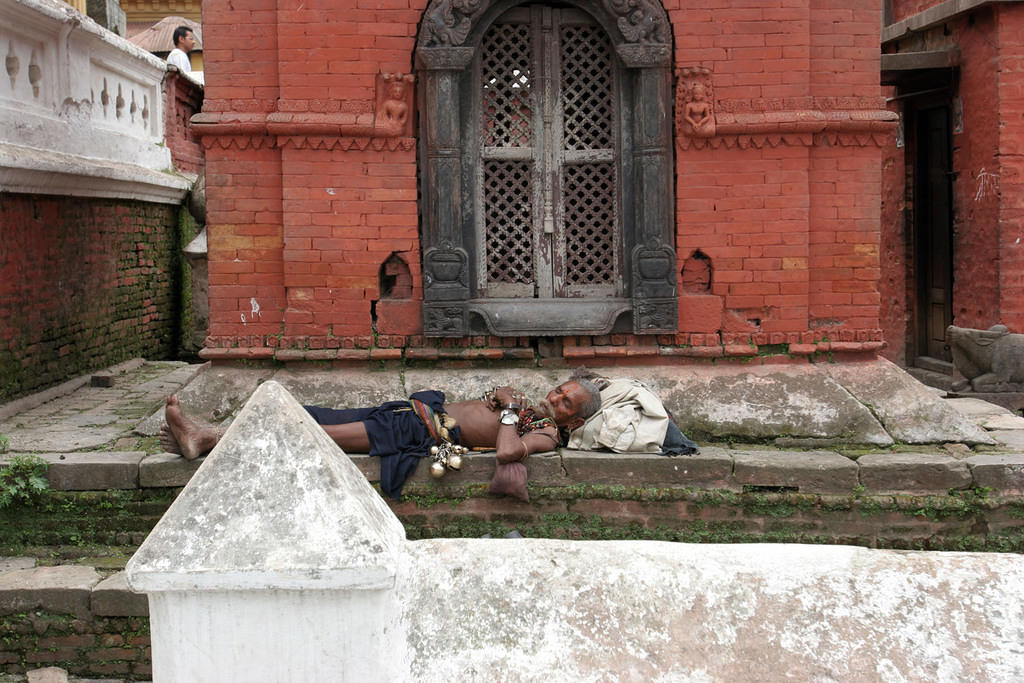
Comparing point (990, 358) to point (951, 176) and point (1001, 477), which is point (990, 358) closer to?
point (951, 176)

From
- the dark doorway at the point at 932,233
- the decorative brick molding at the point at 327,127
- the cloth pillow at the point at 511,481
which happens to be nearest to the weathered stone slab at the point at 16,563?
the cloth pillow at the point at 511,481

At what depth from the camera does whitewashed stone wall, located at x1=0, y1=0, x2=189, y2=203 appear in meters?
7.77

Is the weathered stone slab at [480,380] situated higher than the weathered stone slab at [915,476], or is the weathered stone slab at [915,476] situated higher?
the weathered stone slab at [480,380]

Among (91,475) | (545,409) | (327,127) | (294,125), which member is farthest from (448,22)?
(91,475)

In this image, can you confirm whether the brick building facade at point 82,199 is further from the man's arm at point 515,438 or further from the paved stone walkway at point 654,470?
the man's arm at point 515,438

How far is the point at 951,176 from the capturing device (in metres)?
11.2

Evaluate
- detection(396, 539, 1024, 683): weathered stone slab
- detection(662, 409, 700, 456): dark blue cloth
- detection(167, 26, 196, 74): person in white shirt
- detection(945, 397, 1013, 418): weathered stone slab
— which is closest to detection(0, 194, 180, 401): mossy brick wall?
detection(167, 26, 196, 74): person in white shirt

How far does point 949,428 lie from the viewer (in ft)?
21.9

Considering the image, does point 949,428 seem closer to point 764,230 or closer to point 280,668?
point 764,230

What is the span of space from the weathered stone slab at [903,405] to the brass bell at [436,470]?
2833 mm

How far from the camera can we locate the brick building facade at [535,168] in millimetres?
6840

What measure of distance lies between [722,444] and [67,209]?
5.88 meters

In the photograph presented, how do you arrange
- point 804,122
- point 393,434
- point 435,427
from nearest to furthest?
point 393,434
point 435,427
point 804,122

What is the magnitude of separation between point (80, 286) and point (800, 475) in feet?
21.2
